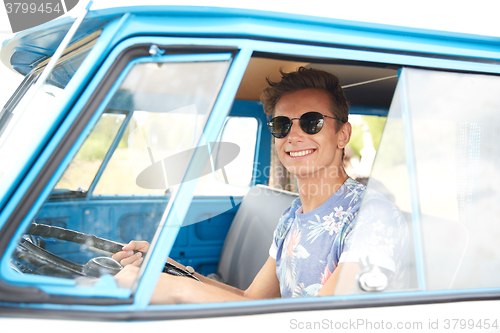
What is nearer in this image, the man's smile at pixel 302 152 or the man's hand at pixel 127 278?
the man's hand at pixel 127 278

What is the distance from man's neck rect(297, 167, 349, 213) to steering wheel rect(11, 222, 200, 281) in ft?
2.43

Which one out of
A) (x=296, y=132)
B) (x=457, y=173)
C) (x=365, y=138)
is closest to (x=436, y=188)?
(x=457, y=173)

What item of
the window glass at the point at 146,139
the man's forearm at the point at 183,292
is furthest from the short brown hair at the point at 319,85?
the man's forearm at the point at 183,292

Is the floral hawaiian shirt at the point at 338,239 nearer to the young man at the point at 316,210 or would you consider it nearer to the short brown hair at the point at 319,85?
the young man at the point at 316,210

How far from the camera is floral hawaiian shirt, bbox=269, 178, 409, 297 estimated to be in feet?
3.95

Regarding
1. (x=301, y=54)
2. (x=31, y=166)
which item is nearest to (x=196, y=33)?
(x=301, y=54)

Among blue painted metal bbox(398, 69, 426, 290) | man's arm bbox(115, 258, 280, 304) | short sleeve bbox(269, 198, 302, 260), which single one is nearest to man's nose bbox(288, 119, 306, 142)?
short sleeve bbox(269, 198, 302, 260)

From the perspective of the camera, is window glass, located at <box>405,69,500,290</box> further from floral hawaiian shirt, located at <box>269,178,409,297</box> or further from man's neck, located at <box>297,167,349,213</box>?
man's neck, located at <box>297,167,349,213</box>

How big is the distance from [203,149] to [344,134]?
0.93 m

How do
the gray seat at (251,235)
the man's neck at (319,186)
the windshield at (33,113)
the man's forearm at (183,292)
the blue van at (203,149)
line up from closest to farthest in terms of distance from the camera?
1. the blue van at (203,149)
2. the man's forearm at (183,292)
3. the windshield at (33,113)
4. the man's neck at (319,186)
5. the gray seat at (251,235)

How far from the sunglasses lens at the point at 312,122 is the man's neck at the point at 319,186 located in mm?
215

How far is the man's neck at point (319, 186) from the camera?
162cm

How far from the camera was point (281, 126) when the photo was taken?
5.61 feet

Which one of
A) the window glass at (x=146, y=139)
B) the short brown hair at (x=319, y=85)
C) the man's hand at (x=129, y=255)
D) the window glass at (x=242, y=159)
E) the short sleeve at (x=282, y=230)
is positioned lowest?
the man's hand at (x=129, y=255)
